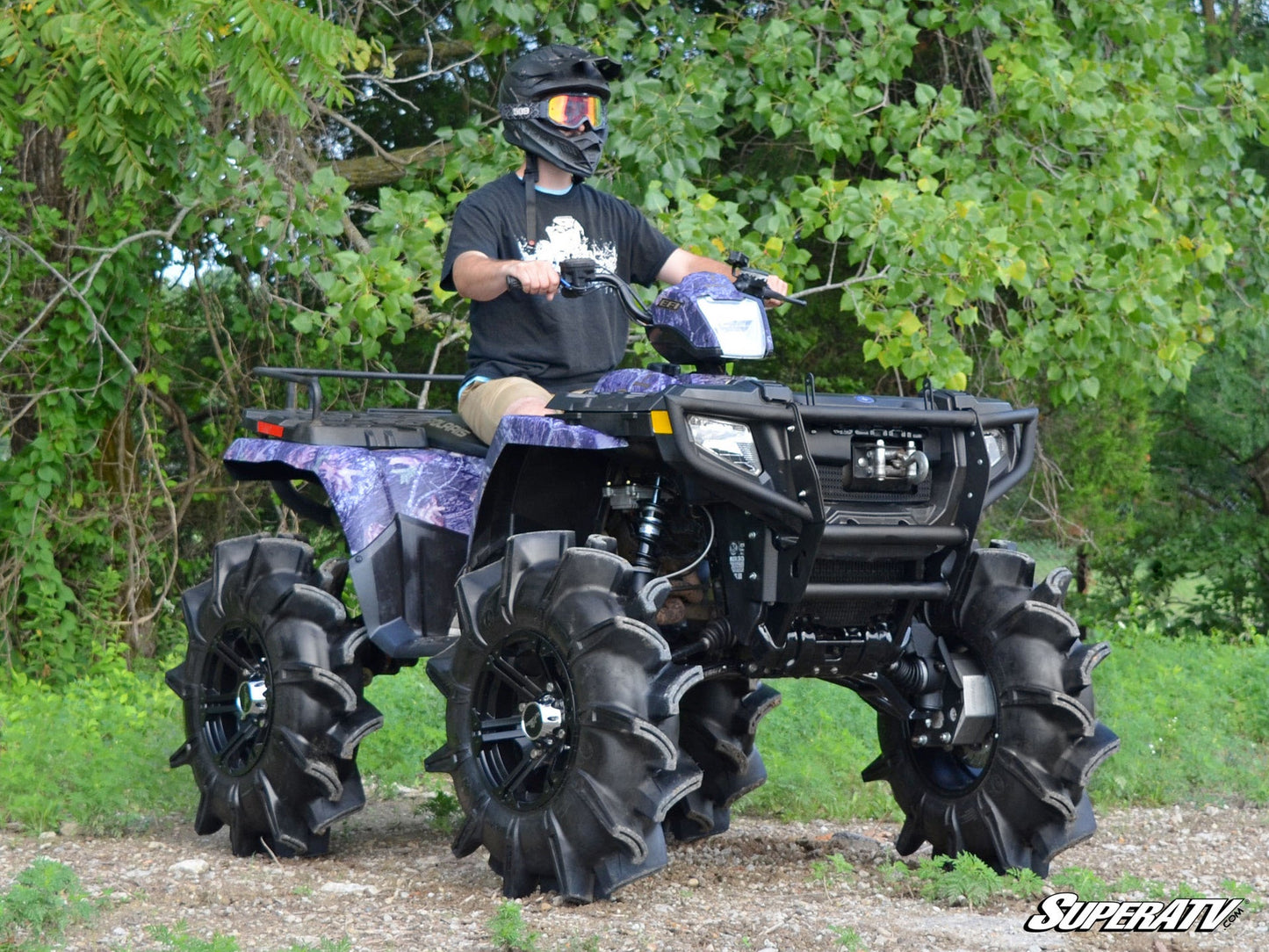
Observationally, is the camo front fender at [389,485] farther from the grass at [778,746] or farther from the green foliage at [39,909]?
the green foliage at [39,909]

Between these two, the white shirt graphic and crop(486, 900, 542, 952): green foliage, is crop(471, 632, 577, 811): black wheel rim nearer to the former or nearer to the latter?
crop(486, 900, 542, 952): green foliage

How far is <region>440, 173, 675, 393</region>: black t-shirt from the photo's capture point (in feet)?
17.0

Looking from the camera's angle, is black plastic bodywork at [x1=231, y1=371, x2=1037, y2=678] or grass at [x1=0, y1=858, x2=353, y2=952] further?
black plastic bodywork at [x1=231, y1=371, x2=1037, y2=678]

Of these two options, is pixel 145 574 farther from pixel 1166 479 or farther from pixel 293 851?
pixel 1166 479

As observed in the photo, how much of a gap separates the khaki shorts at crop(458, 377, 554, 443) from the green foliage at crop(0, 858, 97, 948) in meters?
1.74

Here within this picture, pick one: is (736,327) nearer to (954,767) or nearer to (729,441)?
(729,441)

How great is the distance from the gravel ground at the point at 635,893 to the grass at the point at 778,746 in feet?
0.52

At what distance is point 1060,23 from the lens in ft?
34.9

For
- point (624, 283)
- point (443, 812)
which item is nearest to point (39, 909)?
point (443, 812)

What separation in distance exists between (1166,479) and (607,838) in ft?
33.6

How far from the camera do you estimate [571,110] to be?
17.1 ft

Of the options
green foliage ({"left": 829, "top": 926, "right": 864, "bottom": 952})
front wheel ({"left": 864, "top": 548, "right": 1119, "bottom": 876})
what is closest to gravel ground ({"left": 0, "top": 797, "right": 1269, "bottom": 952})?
green foliage ({"left": 829, "top": 926, "right": 864, "bottom": 952})

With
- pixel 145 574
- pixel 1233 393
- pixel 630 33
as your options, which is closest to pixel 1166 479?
pixel 1233 393

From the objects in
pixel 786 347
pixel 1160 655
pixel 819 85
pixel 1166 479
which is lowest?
pixel 1160 655
